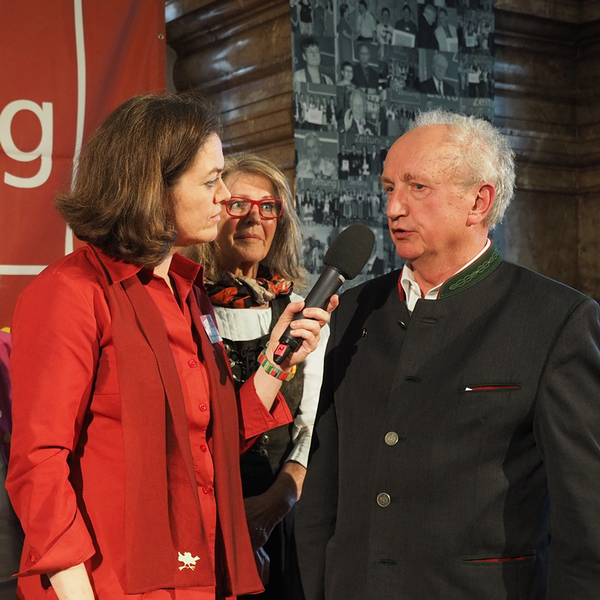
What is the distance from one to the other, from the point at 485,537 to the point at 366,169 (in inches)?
90.4

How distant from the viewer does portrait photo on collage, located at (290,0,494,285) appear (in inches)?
144

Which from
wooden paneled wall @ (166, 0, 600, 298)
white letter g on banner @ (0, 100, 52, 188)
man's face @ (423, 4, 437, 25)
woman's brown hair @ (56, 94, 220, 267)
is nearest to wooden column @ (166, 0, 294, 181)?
wooden paneled wall @ (166, 0, 600, 298)

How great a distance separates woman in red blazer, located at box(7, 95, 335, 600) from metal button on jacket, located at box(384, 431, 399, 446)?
26cm

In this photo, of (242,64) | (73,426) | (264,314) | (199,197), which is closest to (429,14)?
(242,64)

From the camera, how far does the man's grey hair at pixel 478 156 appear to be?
1958 mm

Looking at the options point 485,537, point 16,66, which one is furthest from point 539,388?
point 16,66

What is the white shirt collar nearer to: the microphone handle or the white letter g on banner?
the microphone handle

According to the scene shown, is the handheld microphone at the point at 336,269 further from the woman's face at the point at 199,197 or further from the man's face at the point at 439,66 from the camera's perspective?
the man's face at the point at 439,66

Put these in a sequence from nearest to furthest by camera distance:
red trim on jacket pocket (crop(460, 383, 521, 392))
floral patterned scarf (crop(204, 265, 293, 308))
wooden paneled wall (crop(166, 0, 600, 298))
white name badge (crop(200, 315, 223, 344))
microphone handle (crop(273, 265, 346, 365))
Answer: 1. red trim on jacket pocket (crop(460, 383, 521, 392))
2. microphone handle (crop(273, 265, 346, 365))
3. white name badge (crop(200, 315, 223, 344))
4. floral patterned scarf (crop(204, 265, 293, 308))
5. wooden paneled wall (crop(166, 0, 600, 298))

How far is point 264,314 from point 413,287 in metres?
0.77

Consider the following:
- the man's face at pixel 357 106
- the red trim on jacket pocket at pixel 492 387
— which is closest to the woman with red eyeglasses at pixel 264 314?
the red trim on jacket pocket at pixel 492 387

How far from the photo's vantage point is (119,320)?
176 centimetres

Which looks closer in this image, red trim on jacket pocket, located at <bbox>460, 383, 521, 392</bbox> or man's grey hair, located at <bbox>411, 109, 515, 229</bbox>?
red trim on jacket pocket, located at <bbox>460, 383, 521, 392</bbox>

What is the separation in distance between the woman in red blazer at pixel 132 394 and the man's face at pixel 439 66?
7.20 ft
